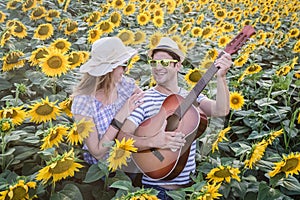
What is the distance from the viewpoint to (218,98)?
126cm

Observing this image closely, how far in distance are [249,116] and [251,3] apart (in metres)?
2.21

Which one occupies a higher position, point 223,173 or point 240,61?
point 240,61

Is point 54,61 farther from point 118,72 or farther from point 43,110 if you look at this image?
point 118,72

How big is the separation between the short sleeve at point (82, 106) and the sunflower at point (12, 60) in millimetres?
601

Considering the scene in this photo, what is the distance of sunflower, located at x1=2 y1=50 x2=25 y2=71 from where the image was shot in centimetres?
190

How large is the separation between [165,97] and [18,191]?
453mm

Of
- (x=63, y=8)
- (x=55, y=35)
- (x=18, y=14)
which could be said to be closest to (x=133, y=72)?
(x=55, y=35)

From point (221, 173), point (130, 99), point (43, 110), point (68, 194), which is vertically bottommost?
point (68, 194)

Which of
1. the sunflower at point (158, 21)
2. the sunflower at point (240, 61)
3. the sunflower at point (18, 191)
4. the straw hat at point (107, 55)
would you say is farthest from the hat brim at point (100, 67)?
the sunflower at point (240, 61)

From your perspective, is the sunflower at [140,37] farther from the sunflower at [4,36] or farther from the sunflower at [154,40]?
the sunflower at [4,36]

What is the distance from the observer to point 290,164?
146 cm

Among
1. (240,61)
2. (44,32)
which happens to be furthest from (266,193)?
(44,32)

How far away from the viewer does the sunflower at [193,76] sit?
1.14 meters

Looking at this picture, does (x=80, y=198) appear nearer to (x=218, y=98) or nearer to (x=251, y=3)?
(x=218, y=98)
